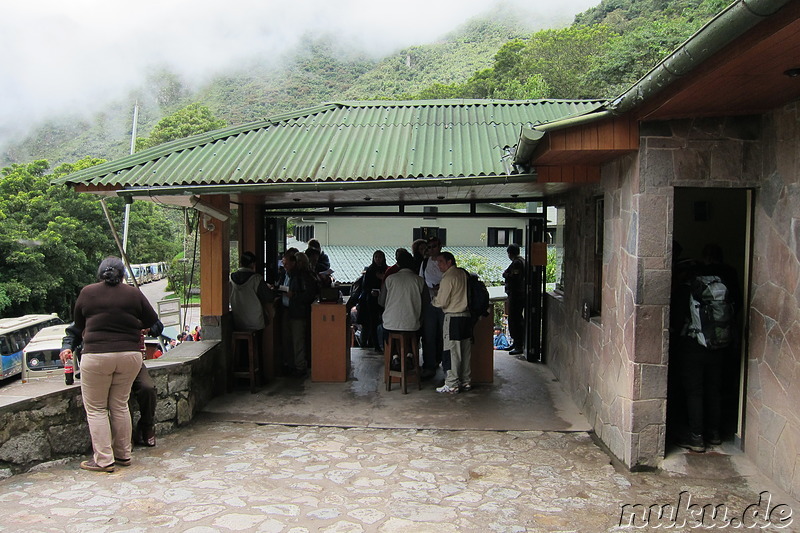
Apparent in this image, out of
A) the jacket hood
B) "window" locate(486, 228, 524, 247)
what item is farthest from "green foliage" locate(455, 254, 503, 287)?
the jacket hood

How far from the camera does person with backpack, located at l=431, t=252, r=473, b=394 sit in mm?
7023

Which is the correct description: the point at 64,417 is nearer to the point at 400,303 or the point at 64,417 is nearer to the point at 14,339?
the point at 400,303

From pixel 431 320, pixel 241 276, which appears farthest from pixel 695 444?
pixel 241 276

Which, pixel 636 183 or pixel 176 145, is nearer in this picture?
pixel 636 183

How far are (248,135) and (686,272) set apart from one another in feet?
18.0

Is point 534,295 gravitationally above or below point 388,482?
above

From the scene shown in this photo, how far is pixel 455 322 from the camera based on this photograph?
711 centimetres

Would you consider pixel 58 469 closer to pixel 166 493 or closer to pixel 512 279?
pixel 166 493

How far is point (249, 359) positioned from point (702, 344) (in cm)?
508

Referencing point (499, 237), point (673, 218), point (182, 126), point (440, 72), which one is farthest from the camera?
point (440, 72)

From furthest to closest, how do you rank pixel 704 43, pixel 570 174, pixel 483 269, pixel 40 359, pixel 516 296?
Result: pixel 483 269, pixel 40 359, pixel 516 296, pixel 570 174, pixel 704 43

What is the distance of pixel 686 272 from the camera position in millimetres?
5172

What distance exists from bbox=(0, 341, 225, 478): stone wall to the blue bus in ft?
56.0

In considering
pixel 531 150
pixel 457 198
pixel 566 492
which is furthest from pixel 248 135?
pixel 566 492
